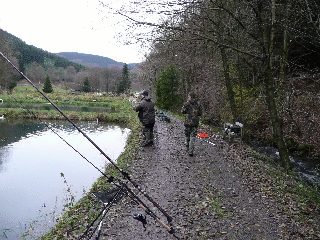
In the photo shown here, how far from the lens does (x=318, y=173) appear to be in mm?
11250

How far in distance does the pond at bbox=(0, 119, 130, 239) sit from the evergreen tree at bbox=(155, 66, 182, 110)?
32.9 ft

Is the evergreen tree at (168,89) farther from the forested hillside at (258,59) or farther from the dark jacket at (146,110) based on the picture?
the dark jacket at (146,110)

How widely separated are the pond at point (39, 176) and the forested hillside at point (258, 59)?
6.94m

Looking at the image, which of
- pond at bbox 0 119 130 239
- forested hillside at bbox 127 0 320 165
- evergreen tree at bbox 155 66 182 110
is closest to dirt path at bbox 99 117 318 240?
pond at bbox 0 119 130 239

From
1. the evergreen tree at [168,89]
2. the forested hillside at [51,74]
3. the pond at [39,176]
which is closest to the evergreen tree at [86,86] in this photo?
the forested hillside at [51,74]

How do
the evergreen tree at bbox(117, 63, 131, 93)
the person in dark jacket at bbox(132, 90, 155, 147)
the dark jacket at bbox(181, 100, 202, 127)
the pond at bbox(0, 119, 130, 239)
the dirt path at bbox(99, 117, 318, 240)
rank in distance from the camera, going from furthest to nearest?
the evergreen tree at bbox(117, 63, 131, 93), the person in dark jacket at bbox(132, 90, 155, 147), the dark jacket at bbox(181, 100, 202, 127), the pond at bbox(0, 119, 130, 239), the dirt path at bbox(99, 117, 318, 240)

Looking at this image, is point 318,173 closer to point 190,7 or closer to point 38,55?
point 190,7

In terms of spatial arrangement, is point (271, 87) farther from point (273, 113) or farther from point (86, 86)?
point (86, 86)

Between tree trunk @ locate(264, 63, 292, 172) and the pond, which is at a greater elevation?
tree trunk @ locate(264, 63, 292, 172)

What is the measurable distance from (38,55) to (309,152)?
138 meters

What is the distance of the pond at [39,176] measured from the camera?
7742 mm

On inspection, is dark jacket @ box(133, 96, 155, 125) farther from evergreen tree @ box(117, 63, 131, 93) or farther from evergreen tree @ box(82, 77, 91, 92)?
evergreen tree @ box(117, 63, 131, 93)

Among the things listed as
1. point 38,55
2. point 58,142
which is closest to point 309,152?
point 58,142

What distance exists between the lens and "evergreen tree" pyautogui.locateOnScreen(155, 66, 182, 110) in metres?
27.5
